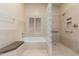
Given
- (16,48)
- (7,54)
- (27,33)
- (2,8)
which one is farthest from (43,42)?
(2,8)

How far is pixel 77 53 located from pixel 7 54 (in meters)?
1.00

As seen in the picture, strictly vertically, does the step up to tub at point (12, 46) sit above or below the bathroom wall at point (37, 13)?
below

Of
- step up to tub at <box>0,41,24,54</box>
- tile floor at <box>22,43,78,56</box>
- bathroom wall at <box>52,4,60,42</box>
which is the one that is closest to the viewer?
step up to tub at <box>0,41,24,54</box>

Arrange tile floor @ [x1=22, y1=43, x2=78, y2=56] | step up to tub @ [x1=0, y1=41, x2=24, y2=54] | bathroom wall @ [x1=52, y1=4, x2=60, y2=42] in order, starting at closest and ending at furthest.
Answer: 1. step up to tub @ [x1=0, y1=41, x2=24, y2=54]
2. tile floor @ [x1=22, y1=43, x2=78, y2=56]
3. bathroom wall @ [x1=52, y1=4, x2=60, y2=42]

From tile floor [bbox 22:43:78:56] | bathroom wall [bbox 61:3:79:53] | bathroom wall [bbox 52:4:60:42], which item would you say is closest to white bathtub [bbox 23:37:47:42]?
tile floor [bbox 22:43:78:56]

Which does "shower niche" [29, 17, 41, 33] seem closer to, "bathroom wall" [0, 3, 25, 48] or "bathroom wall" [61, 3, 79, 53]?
"bathroom wall" [0, 3, 25, 48]

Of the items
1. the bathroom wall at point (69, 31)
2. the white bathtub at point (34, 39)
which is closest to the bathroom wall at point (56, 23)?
the bathroom wall at point (69, 31)

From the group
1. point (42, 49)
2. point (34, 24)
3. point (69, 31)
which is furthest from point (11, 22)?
point (69, 31)

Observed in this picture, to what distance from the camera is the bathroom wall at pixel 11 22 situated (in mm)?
1648

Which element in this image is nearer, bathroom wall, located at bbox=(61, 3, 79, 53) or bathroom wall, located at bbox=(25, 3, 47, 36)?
bathroom wall, located at bbox=(25, 3, 47, 36)

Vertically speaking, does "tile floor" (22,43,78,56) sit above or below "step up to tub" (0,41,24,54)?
below

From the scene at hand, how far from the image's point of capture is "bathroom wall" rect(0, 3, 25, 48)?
5.41ft

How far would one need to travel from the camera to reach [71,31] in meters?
2.07

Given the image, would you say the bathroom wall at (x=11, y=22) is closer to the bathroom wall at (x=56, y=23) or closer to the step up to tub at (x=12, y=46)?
the step up to tub at (x=12, y=46)
